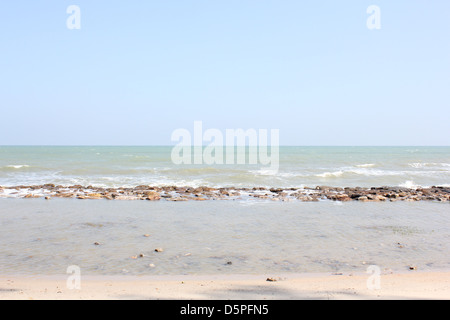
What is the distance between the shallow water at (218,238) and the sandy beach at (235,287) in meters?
0.46

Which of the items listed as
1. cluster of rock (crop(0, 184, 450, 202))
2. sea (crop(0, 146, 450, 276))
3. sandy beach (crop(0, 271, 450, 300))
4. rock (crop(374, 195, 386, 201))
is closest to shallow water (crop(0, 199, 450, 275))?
sea (crop(0, 146, 450, 276))

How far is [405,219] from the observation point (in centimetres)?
1181

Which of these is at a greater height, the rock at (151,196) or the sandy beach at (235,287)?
the sandy beach at (235,287)

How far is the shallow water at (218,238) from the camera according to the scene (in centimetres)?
712

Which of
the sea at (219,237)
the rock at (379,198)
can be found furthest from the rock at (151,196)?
the rock at (379,198)

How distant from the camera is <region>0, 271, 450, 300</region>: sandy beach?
527cm

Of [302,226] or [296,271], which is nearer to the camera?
[296,271]

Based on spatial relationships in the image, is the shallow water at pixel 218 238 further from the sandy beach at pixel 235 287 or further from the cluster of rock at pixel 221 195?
the cluster of rock at pixel 221 195

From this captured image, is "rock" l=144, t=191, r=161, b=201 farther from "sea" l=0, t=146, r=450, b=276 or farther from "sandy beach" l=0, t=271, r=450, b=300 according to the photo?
"sandy beach" l=0, t=271, r=450, b=300

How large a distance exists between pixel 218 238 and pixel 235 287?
331 cm
